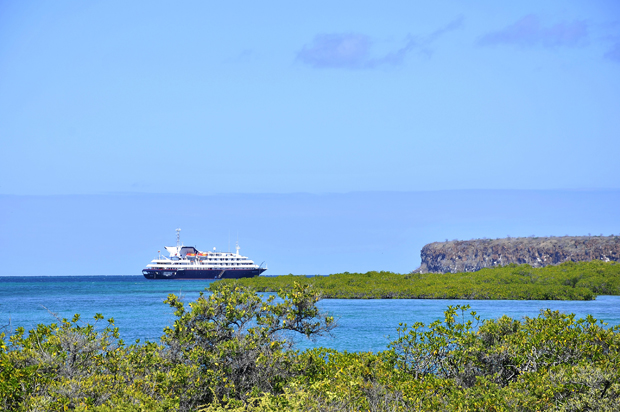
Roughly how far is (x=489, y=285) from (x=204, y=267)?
74208mm

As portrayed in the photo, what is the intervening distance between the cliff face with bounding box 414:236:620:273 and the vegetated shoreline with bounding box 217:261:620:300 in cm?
5643

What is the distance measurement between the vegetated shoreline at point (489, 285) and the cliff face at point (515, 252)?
56435 millimetres

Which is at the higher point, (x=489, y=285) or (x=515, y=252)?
(x=515, y=252)

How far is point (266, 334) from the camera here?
385 inches

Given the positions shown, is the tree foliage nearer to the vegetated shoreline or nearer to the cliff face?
the vegetated shoreline

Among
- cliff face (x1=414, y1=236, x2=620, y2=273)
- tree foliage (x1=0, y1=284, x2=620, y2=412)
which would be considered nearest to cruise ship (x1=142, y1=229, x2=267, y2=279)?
cliff face (x1=414, y1=236, x2=620, y2=273)

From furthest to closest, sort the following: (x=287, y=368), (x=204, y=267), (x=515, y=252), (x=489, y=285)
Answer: (x=515, y=252)
(x=204, y=267)
(x=489, y=285)
(x=287, y=368)

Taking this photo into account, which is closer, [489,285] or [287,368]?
[287,368]

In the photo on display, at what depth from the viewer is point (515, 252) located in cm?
14162

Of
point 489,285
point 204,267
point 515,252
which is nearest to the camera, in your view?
point 489,285

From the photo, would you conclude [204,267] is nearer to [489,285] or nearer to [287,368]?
[489,285]

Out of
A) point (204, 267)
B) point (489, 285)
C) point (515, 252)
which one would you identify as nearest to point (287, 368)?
point (489, 285)

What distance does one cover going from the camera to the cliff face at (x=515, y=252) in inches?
4923

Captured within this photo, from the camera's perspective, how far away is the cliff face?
410 ft
